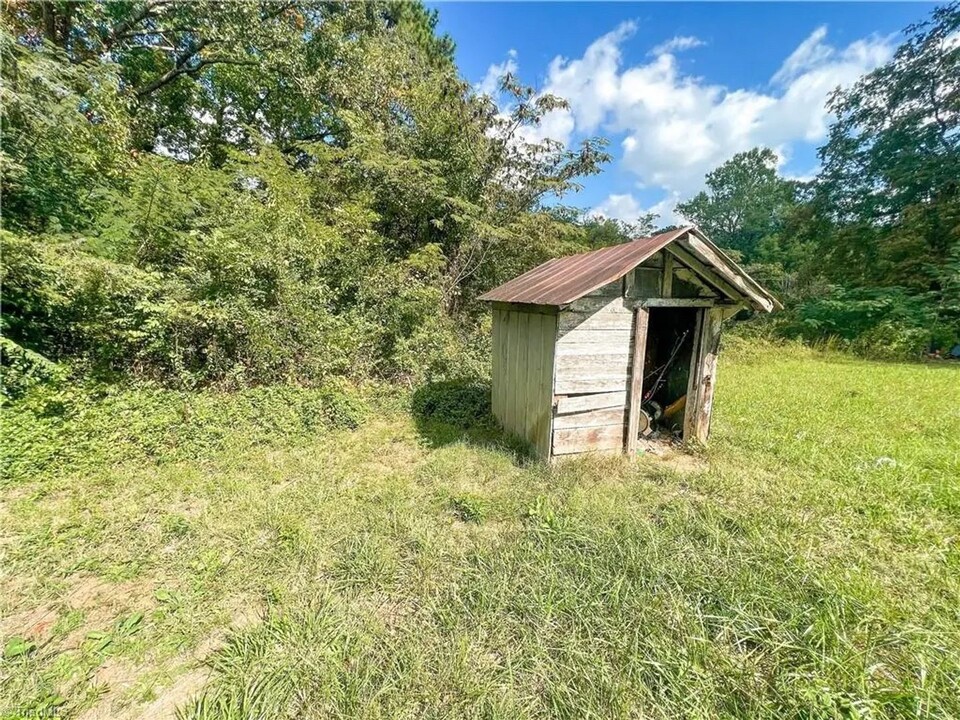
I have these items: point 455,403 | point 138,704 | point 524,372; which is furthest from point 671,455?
point 138,704

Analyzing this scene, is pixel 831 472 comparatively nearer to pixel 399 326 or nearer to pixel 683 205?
pixel 399 326

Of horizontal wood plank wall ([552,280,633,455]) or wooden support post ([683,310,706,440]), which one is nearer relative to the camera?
horizontal wood plank wall ([552,280,633,455])

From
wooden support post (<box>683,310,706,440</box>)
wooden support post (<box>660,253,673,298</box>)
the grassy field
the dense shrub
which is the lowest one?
the grassy field

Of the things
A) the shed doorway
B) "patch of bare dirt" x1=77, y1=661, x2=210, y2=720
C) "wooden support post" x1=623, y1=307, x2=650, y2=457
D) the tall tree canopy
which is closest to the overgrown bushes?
the tall tree canopy

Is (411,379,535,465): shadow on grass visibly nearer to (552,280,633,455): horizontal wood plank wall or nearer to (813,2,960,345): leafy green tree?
(552,280,633,455): horizontal wood plank wall

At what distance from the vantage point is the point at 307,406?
573cm

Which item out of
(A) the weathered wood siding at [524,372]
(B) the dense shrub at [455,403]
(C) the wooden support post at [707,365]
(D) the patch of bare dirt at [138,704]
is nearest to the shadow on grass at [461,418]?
(B) the dense shrub at [455,403]

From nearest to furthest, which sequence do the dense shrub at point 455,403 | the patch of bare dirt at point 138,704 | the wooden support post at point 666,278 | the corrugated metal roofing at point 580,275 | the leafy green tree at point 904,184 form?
the patch of bare dirt at point 138,704 → the corrugated metal roofing at point 580,275 → the wooden support post at point 666,278 → the dense shrub at point 455,403 → the leafy green tree at point 904,184

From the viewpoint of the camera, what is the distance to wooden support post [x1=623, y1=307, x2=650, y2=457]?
15.3 ft

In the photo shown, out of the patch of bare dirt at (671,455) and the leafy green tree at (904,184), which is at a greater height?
the leafy green tree at (904,184)

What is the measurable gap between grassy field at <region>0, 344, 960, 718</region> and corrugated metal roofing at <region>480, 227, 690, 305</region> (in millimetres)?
1988

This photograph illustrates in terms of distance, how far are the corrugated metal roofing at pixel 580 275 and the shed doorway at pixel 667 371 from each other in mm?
1402

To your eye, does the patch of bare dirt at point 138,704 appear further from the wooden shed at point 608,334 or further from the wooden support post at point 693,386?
the wooden support post at point 693,386

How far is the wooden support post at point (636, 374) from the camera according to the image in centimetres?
468
